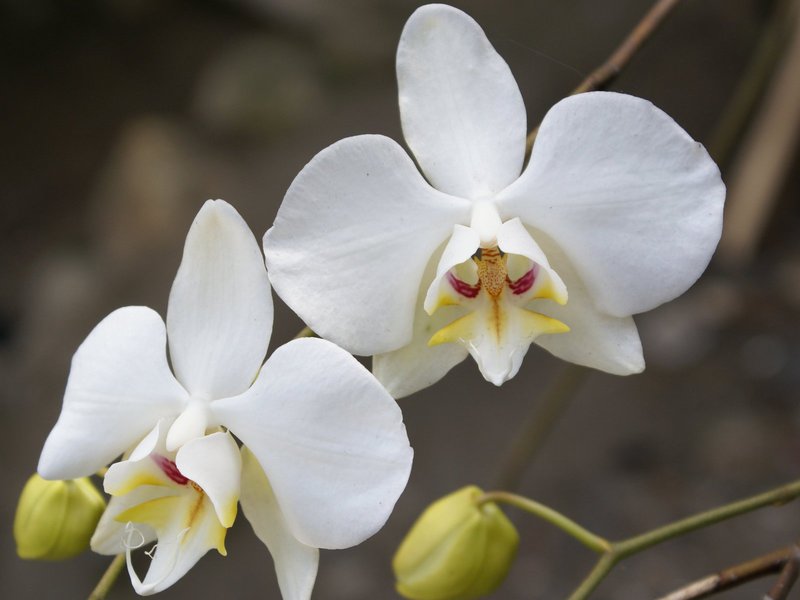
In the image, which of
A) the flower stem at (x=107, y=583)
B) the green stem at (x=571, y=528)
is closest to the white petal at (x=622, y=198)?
the green stem at (x=571, y=528)

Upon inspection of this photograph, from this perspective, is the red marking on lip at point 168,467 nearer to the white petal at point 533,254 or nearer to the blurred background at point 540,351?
the white petal at point 533,254

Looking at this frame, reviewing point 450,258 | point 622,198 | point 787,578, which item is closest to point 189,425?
point 450,258

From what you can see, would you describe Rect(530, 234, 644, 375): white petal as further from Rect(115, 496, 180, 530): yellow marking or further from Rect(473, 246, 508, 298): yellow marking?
Rect(115, 496, 180, 530): yellow marking

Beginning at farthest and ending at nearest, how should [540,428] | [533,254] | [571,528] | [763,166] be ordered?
1. [763,166]
2. [540,428]
3. [571,528]
4. [533,254]

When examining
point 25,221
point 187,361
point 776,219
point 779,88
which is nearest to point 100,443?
point 187,361

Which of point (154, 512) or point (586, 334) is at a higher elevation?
point (586, 334)

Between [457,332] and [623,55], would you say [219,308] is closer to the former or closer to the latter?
[457,332]
